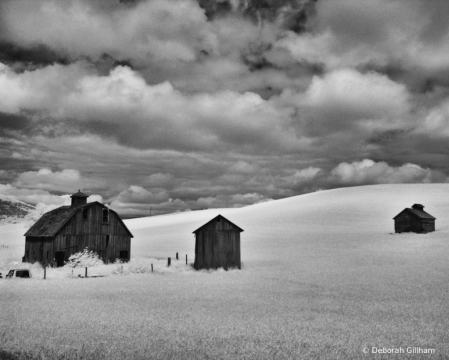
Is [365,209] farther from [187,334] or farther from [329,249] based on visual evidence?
[187,334]

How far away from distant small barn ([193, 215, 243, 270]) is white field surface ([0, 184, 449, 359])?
5.76ft

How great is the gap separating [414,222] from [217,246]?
39873mm

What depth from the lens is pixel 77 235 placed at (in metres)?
40.9

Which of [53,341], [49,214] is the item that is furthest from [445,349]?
[49,214]

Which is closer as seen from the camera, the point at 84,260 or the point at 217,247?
the point at 217,247

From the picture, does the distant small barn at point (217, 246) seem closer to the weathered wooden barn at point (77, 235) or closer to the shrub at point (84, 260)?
the weathered wooden barn at point (77, 235)

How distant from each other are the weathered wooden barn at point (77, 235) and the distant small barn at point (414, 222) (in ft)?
142

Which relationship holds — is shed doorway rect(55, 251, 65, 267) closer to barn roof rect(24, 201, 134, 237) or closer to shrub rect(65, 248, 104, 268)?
shrub rect(65, 248, 104, 268)

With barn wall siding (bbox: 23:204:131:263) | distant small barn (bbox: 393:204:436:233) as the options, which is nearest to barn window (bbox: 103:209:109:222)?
barn wall siding (bbox: 23:204:131:263)

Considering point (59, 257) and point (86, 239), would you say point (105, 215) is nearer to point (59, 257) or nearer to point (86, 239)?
point (86, 239)

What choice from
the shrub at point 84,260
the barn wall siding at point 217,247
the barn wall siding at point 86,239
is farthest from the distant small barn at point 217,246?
the shrub at point 84,260

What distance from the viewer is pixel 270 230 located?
7294 centimetres

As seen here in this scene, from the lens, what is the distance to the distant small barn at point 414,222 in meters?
63.3

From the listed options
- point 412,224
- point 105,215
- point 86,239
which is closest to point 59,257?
point 86,239
